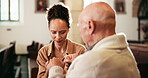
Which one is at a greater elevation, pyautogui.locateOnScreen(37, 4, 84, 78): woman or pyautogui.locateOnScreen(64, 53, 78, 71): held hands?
pyautogui.locateOnScreen(37, 4, 84, 78): woman

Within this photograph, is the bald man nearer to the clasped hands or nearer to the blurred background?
the clasped hands

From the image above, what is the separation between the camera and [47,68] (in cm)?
140

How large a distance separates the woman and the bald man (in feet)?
0.81

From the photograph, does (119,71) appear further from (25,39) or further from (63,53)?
(25,39)

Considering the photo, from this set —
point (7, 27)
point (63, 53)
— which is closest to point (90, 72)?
point (63, 53)

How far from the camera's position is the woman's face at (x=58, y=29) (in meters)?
1.54

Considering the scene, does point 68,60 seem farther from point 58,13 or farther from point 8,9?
point 8,9

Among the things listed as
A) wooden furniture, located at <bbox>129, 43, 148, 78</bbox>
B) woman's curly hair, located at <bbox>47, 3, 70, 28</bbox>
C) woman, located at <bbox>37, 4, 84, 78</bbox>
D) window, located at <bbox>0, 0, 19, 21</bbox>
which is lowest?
wooden furniture, located at <bbox>129, 43, 148, 78</bbox>

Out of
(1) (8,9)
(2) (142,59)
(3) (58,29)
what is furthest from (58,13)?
(1) (8,9)

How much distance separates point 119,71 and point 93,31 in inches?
8.5

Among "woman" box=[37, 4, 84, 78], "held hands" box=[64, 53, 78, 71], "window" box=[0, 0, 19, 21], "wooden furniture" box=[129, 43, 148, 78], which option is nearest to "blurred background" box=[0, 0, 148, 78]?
"window" box=[0, 0, 19, 21]

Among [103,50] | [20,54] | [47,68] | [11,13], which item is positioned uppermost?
[11,13]

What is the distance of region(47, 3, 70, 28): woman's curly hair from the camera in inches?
61.3

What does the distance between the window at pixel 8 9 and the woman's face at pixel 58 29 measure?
12.3m
